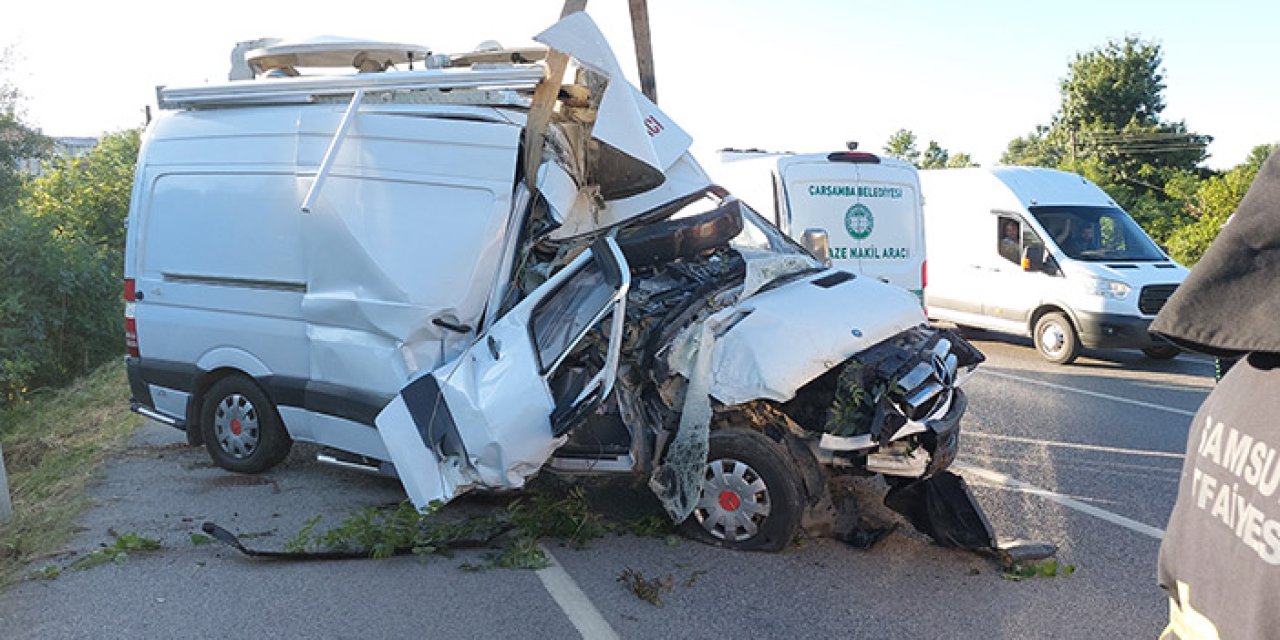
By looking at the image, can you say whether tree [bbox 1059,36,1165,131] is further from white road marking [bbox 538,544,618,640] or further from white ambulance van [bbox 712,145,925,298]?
white road marking [bbox 538,544,618,640]

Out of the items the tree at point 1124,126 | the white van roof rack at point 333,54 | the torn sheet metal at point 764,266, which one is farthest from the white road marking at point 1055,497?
the tree at point 1124,126

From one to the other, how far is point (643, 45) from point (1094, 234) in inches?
287

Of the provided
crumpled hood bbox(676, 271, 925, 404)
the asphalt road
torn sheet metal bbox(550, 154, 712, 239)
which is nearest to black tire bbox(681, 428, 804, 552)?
the asphalt road

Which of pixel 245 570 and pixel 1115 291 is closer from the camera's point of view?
pixel 245 570

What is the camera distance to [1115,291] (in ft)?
38.3

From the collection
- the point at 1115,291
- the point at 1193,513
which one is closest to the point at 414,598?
the point at 1193,513

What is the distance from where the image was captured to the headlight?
1160 cm

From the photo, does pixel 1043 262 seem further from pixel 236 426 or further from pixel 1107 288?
pixel 236 426

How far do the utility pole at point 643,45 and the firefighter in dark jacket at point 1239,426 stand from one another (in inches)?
263

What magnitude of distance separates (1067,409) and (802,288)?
4756mm

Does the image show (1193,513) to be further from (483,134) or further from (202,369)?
(202,369)

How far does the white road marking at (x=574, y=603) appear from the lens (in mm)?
4289

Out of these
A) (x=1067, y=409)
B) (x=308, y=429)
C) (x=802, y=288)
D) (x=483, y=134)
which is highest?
(x=483, y=134)

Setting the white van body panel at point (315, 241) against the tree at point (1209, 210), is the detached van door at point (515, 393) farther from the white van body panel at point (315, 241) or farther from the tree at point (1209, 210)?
the tree at point (1209, 210)
